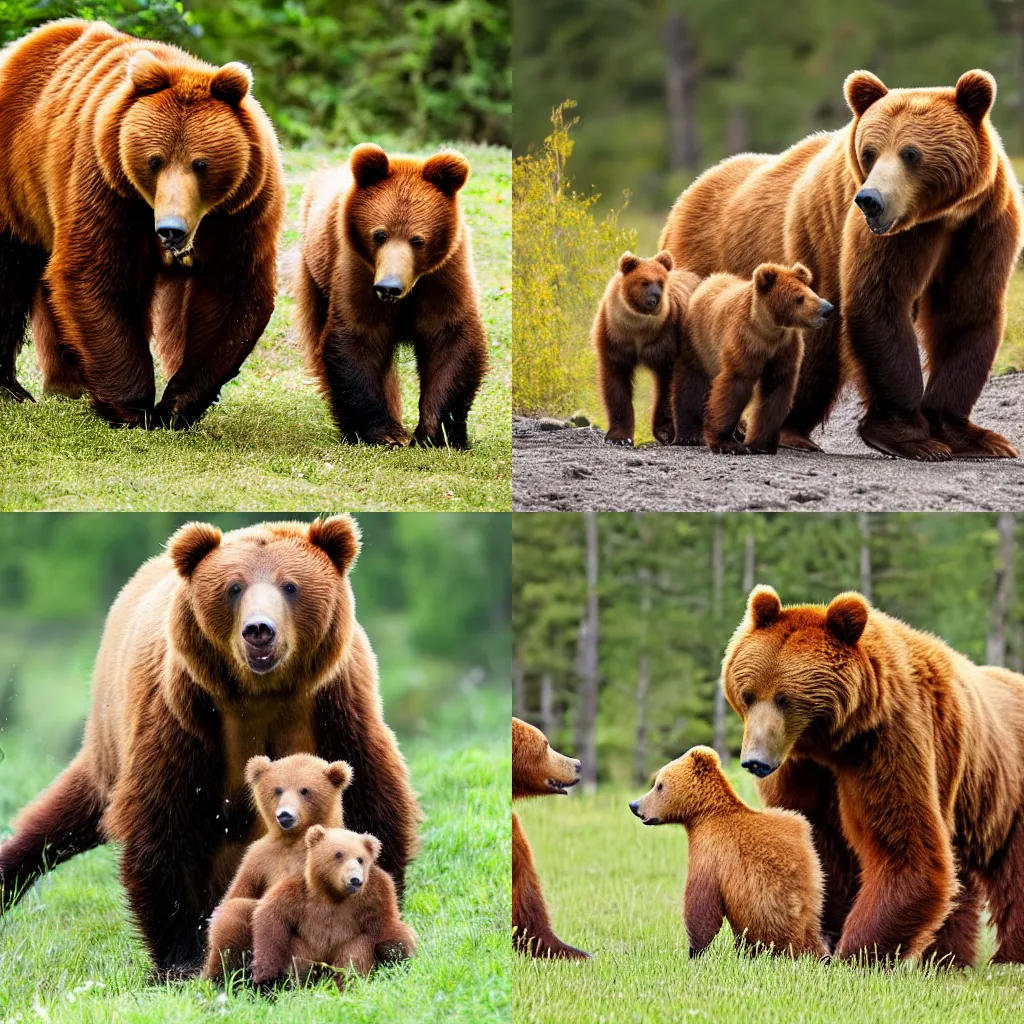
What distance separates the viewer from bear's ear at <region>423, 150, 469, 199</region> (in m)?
5.31

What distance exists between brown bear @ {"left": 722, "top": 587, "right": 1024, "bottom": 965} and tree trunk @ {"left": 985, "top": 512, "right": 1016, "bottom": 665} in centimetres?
499

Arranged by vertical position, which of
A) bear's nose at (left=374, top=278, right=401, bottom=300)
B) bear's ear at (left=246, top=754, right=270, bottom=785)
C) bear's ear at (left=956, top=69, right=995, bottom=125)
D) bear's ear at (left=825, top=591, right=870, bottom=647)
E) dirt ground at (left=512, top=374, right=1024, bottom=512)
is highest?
bear's ear at (left=956, top=69, right=995, bottom=125)

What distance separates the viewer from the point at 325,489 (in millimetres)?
5094

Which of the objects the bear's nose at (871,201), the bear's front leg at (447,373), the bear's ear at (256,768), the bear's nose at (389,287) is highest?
the bear's nose at (871,201)

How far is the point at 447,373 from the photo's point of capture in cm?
568

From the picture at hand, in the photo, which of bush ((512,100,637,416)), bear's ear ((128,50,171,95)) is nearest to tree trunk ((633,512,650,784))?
bush ((512,100,637,416))

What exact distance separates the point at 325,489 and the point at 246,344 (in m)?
0.79

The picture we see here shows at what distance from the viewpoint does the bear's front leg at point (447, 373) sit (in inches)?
223

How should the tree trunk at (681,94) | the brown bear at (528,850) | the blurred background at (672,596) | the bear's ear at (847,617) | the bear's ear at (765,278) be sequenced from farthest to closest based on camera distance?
the tree trunk at (681,94) → the blurred background at (672,596) → the bear's ear at (765,278) → the brown bear at (528,850) → the bear's ear at (847,617)

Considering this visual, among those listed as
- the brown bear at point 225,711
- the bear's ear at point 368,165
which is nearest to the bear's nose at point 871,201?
the bear's ear at point 368,165

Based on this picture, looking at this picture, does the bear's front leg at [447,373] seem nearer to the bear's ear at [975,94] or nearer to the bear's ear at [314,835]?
the bear's ear at [975,94]

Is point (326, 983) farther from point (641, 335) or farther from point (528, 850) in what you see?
point (641, 335)

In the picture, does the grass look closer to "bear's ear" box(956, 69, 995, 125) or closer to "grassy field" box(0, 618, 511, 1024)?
"grassy field" box(0, 618, 511, 1024)

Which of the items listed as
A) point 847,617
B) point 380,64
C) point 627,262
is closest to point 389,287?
point 627,262
